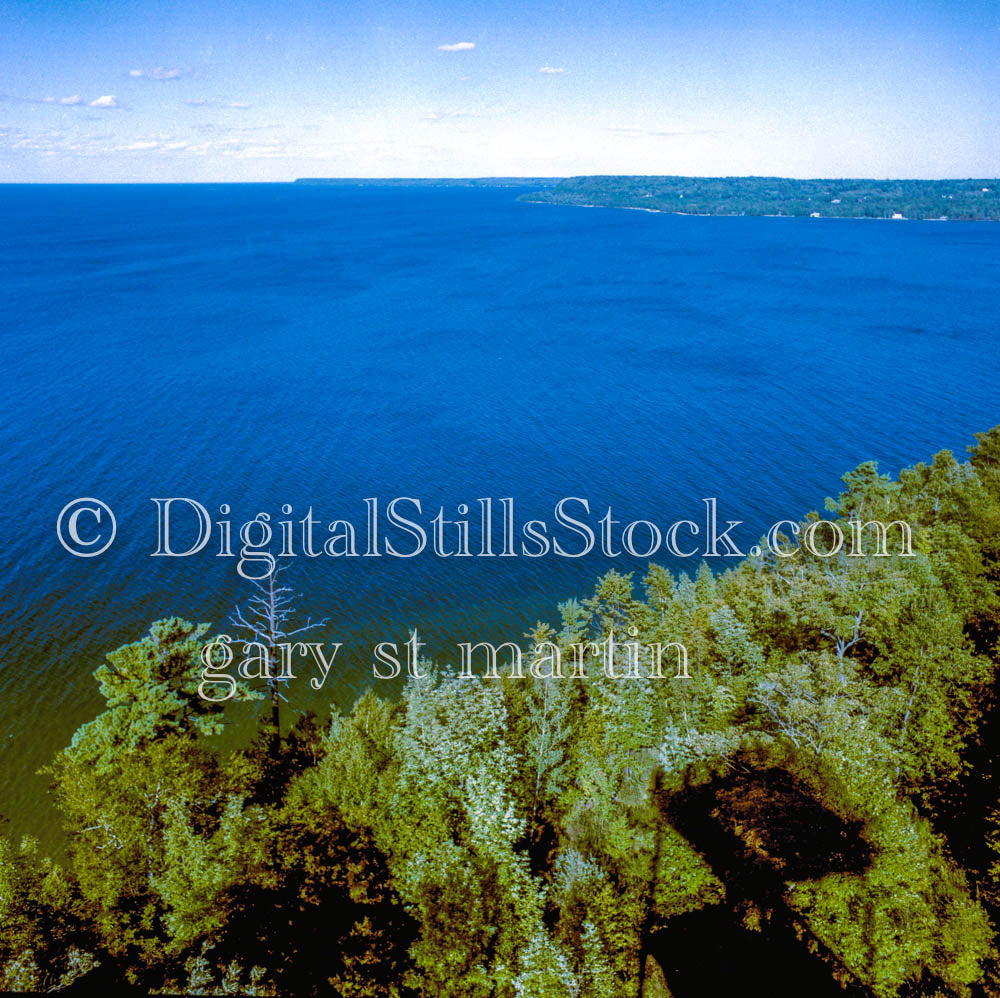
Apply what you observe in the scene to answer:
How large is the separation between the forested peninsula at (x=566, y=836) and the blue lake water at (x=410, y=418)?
10606mm

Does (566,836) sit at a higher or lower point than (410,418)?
lower

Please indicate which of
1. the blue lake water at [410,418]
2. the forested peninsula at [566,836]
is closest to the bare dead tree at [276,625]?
the blue lake water at [410,418]

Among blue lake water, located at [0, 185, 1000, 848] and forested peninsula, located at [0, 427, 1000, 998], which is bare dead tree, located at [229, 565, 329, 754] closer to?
blue lake water, located at [0, 185, 1000, 848]

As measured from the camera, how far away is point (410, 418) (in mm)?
65875

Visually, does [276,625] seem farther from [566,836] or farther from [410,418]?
[410,418]

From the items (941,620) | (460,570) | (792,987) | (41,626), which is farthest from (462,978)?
(41,626)

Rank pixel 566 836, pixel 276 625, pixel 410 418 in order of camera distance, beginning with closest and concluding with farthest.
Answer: pixel 566 836 → pixel 276 625 → pixel 410 418

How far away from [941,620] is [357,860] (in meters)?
19.7

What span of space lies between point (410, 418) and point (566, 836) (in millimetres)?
50131

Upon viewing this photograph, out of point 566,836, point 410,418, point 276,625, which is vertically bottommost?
point 276,625

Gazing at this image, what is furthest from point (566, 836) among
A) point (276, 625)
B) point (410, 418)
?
point (410, 418)

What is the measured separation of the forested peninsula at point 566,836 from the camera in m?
15.6

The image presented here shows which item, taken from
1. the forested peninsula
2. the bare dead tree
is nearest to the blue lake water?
the bare dead tree

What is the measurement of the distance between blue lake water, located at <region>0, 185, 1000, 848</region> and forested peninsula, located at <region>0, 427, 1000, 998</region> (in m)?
10.6
